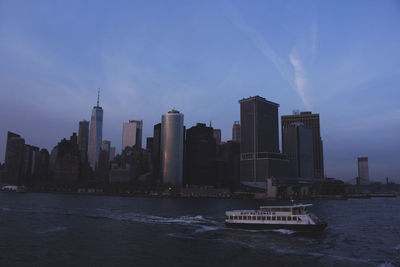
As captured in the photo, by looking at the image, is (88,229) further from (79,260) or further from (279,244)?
(279,244)

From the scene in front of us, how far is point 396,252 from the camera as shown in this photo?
63.4 m

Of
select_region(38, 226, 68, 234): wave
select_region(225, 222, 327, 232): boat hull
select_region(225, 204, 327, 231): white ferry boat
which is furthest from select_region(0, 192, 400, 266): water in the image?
select_region(225, 204, 327, 231): white ferry boat

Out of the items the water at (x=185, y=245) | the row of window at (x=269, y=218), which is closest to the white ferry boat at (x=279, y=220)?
the row of window at (x=269, y=218)

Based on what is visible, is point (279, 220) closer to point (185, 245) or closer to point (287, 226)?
point (287, 226)

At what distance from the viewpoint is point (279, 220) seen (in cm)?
8200

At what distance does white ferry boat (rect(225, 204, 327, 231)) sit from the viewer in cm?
7938

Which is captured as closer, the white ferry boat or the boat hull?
the boat hull

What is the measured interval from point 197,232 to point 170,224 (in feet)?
53.5

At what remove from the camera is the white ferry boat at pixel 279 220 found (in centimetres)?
7938

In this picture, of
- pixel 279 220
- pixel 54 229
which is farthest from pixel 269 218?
pixel 54 229

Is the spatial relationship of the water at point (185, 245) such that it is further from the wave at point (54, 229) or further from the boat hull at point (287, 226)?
the boat hull at point (287, 226)

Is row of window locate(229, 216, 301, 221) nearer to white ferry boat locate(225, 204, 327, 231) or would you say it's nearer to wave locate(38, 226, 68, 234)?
white ferry boat locate(225, 204, 327, 231)

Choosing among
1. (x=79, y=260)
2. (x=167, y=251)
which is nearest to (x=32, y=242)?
(x=79, y=260)

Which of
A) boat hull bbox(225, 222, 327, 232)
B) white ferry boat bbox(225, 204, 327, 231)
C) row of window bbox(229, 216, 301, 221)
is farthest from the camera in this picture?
row of window bbox(229, 216, 301, 221)
